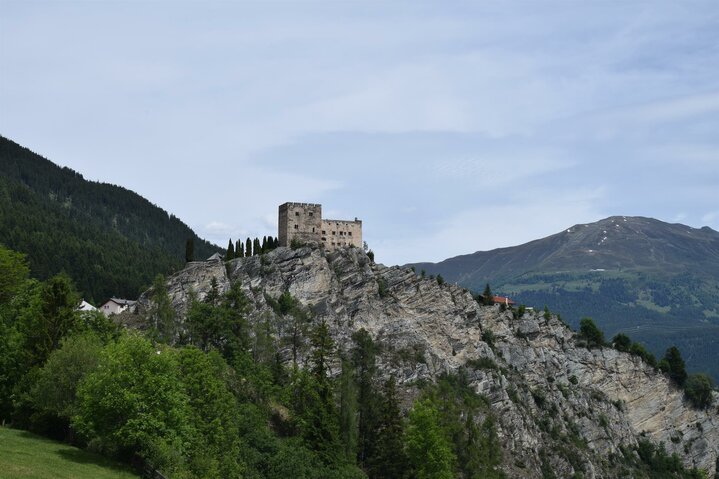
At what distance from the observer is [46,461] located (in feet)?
176

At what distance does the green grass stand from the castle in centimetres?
8944

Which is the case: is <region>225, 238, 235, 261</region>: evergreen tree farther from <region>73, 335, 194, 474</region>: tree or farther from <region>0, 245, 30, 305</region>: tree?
<region>73, 335, 194, 474</region>: tree

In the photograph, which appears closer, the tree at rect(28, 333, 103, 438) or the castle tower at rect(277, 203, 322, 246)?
the tree at rect(28, 333, 103, 438)

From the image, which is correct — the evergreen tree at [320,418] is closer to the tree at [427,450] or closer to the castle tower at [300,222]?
the tree at [427,450]

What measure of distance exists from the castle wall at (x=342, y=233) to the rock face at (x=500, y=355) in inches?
170

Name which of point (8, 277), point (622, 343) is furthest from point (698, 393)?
point (8, 277)

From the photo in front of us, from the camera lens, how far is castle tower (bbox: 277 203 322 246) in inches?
5969

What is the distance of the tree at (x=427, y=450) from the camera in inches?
3907

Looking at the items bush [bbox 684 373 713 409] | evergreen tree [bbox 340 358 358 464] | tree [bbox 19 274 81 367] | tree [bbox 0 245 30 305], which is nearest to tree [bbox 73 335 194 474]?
tree [bbox 19 274 81 367]

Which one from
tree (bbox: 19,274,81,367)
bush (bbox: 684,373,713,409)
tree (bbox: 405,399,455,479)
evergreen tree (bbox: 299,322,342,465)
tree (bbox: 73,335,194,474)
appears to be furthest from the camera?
bush (bbox: 684,373,713,409)

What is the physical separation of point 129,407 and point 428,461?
163 feet

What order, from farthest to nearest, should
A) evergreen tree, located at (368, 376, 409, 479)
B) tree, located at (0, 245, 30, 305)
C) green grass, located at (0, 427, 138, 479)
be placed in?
evergreen tree, located at (368, 376, 409, 479)
tree, located at (0, 245, 30, 305)
green grass, located at (0, 427, 138, 479)

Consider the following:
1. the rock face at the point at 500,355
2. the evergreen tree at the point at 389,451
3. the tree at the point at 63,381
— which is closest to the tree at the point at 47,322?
the tree at the point at 63,381

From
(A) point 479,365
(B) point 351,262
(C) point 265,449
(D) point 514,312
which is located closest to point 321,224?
(B) point 351,262
